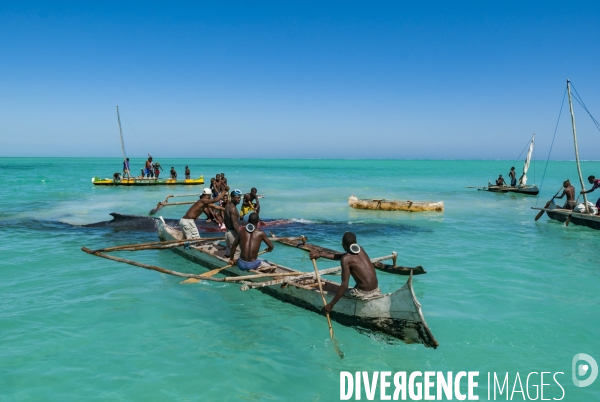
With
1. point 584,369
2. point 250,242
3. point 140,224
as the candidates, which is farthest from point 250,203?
point 584,369

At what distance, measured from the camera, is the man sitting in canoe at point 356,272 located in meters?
6.88

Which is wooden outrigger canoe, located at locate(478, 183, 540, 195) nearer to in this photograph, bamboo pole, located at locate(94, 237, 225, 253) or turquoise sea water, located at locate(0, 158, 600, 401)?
turquoise sea water, located at locate(0, 158, 600, 401)

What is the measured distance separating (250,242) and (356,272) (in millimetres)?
3334

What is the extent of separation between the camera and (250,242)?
9711 millimetres

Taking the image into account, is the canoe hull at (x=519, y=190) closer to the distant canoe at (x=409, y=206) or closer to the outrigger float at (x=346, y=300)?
the distant canoe at (x=409, y=206)

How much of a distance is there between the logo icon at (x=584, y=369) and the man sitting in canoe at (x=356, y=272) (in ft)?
10.9

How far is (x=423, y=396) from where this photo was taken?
6.10 m

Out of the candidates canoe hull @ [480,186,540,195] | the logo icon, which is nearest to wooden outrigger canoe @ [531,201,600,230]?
the logo icon

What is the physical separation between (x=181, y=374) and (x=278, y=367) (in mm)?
1531

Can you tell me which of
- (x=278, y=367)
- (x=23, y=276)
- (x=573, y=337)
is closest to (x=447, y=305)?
(x=573, y=337)

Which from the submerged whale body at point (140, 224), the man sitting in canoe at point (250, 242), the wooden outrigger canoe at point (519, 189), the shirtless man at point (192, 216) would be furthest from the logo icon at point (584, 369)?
the wooden outrigger canoe at point (519, 189)

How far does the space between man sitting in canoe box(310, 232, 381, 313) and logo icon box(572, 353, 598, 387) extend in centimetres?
332

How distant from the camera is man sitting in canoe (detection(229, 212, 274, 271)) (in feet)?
31.4

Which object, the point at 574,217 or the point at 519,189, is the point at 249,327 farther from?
the point at 519,189
